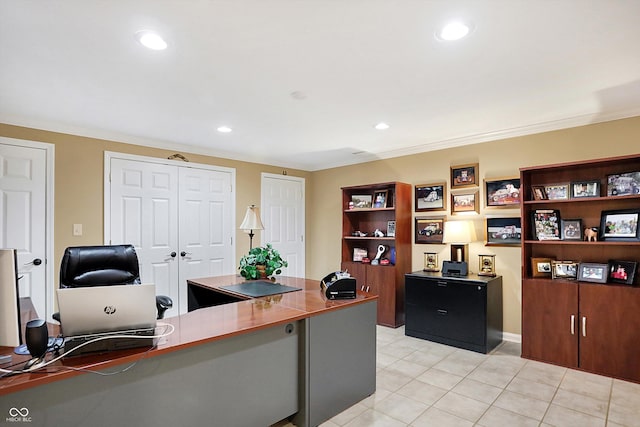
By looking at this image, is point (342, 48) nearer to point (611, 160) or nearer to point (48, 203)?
point (611, 160)

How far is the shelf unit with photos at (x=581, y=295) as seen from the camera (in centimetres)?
278

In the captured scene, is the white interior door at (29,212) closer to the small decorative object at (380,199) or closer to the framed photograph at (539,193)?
the small decorative object at (380,199)

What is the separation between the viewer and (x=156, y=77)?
244 centimetres

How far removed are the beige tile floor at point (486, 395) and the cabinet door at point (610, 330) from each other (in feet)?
0.37

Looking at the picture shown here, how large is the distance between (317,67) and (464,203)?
262 centimetres

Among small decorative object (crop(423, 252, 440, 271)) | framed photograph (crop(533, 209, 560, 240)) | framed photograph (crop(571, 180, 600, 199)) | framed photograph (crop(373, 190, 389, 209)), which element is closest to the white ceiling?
framed photograph (crop(571, 180, 600, 199))

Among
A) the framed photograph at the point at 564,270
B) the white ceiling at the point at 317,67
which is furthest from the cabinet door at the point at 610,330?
the white ceiling at the point at 317,67

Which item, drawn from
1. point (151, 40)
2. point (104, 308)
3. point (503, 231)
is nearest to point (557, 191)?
point (503, 231)

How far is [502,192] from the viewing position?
3754 millimetres

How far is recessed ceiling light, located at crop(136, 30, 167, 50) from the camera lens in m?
1.89

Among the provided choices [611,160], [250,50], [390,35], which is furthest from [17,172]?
[611,160]

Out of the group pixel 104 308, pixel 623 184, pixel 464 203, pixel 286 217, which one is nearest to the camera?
pixel 104 308

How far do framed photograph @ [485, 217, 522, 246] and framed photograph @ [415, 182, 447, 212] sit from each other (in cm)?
59

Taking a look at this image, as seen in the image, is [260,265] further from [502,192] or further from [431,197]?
[502,192]
